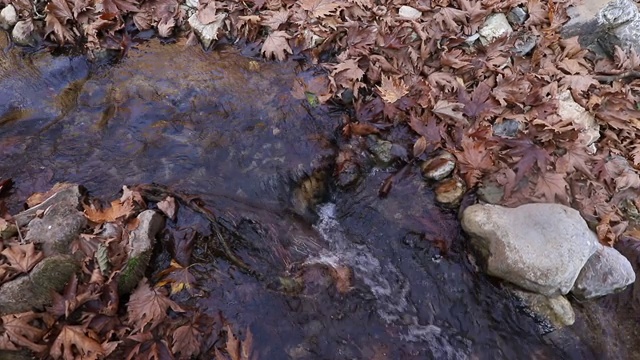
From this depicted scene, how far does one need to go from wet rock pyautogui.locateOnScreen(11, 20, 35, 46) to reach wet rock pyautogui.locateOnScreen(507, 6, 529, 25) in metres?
5.72

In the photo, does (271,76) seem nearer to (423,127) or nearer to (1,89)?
(423,127)

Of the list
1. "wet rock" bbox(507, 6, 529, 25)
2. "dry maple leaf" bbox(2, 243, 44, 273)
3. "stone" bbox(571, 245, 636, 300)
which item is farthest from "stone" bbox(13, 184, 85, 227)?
"wet rock" bbox(507, 6, 529, 25)

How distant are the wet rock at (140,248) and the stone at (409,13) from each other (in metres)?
3.51

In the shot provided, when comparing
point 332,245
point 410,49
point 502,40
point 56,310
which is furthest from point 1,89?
point 502,40

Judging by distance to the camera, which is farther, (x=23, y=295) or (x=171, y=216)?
(x=171, y=216)

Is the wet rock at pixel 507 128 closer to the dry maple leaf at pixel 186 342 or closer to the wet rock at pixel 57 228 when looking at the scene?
the dry maple leaf at pixel 186 342

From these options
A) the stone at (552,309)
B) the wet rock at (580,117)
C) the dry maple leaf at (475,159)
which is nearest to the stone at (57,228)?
the dry maple leaf at (475,159)

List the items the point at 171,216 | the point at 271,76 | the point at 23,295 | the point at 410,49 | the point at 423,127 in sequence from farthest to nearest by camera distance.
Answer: the point at 271,76
the point at 410,49
the point at 423,127
the point at 171,216
the point at 23,295

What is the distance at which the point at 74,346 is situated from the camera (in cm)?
314

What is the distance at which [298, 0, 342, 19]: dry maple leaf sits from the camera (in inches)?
213

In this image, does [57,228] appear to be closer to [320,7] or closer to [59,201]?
[59,201]

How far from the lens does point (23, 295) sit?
3.17 meters

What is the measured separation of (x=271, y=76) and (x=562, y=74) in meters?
3.25

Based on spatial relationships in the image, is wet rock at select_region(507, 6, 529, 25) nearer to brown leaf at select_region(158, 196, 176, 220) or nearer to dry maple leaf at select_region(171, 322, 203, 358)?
brown leaf at select_region(158, 196, 176, 220)
